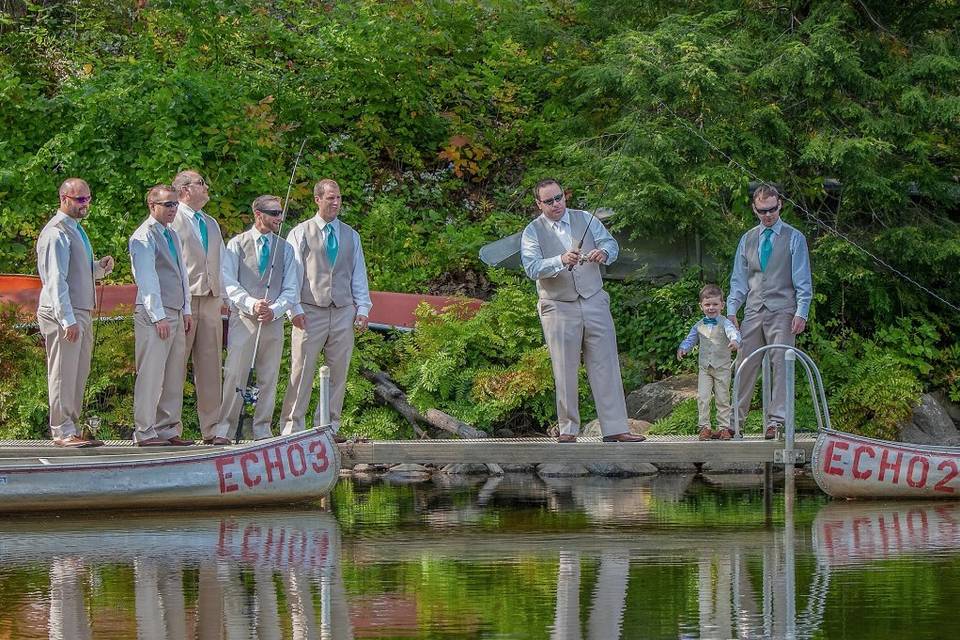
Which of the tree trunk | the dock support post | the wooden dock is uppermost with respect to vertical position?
the dock support post

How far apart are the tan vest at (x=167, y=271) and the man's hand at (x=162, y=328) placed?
0.17 m

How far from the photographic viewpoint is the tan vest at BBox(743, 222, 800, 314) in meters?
12.9

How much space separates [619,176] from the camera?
16609 mm

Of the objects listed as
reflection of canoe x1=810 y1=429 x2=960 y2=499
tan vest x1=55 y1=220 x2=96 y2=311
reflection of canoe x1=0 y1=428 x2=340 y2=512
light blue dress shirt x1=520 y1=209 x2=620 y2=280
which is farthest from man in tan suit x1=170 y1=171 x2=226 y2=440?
reflection of canoe x1=810 y1=429 x2=960 y2=499

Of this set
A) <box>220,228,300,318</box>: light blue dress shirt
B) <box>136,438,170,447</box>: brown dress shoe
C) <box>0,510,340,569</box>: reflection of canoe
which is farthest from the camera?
<box>136,438,170,447</box>: brown dress shoe

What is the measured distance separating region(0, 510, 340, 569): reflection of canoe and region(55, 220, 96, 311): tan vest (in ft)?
5.18

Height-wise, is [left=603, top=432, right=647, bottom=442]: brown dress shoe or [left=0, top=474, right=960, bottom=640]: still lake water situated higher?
[left=603, top=432, right=647, bottom=442]: brown dress shoe

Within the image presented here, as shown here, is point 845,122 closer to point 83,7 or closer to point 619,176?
point 619,176

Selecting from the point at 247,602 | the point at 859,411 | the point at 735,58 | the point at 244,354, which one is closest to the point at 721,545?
the point at 247,602

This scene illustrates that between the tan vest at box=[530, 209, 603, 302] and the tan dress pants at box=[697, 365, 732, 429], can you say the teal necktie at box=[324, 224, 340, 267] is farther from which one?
the tan dress pants at box=[697, 365, 732, 429]

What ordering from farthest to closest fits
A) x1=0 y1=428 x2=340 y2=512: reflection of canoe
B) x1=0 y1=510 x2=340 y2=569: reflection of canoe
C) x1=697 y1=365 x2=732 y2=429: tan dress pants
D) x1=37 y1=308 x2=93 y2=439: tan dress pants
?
x1=697 y1=365 x2=732 y2=429: tan dress pants → x1=37 y1=308 x2=93 y2=439: tan dress pants → x1=0 y1=428 x2=340 y2=512: reflection of canoe → x1=0 y1=510 x2=340 y2=569: reflection of canoe

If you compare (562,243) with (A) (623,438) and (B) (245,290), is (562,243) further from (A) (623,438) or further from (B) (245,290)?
(B) (245,290)

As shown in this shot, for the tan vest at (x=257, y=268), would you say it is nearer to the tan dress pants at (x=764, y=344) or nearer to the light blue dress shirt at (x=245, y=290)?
the light blue dress shirt at (x=245, y=290)

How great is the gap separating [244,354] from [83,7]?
10.7m
